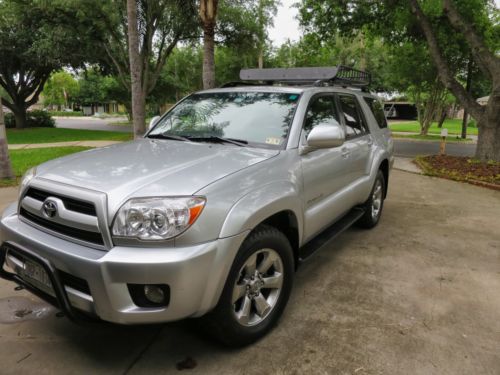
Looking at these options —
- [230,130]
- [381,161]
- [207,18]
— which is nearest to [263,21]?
[207,18]

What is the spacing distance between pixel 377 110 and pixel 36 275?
4.50 m

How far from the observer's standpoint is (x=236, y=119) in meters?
3.46

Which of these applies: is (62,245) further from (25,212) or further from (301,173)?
(301,173)

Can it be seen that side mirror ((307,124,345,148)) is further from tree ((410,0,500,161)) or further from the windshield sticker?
tree ((410,0,500,161))

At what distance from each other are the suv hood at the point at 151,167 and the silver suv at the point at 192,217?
0.01 m

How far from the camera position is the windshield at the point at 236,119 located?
326 centimetres

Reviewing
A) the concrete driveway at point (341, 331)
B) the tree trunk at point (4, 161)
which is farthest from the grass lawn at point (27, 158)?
the concrete driveway at point (341, 331)

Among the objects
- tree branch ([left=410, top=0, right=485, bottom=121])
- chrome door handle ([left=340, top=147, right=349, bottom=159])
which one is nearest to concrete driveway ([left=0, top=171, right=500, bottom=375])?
chrome door handle ([left=340, top=147, right=349, bottom=159])

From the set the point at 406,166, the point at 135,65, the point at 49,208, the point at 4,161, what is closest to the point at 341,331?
the point at 49,208

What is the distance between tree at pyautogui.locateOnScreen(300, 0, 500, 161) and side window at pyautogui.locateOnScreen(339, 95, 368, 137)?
6.92m

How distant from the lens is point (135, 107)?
35.4 ft

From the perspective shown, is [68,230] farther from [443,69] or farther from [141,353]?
[443,69]

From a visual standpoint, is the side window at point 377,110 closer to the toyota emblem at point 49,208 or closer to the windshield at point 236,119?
the windshield at point 236,119

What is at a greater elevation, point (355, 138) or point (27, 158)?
point (355, 138)
